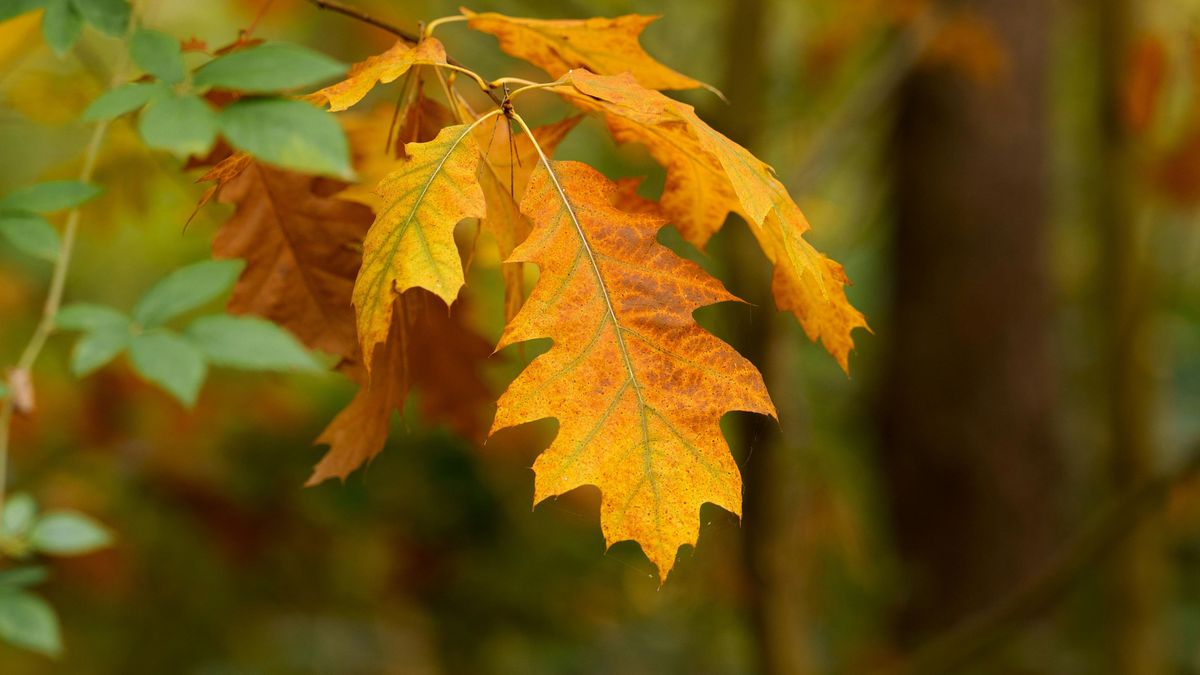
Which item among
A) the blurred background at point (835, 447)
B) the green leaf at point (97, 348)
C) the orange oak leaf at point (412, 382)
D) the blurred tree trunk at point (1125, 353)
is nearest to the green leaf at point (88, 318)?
the green leaf at point (97, 348)

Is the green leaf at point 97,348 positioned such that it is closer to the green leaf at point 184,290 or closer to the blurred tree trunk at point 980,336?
the green leaf at point 184,290

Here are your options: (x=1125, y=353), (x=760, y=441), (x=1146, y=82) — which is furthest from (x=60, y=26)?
(x=1125, y=353)

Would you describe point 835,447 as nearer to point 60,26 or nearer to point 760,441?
point 760,441

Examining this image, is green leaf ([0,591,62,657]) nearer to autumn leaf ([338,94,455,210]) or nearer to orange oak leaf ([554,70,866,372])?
autumn leaf ([338,94,455,210])

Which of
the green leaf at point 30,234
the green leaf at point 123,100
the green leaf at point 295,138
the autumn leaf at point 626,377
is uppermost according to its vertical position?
the green leaf at point 295,138

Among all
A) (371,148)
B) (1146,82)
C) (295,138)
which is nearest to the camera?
(295,138)

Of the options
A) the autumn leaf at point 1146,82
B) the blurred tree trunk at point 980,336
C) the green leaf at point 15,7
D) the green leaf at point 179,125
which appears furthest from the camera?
the blurred tree trunk at point 980,336

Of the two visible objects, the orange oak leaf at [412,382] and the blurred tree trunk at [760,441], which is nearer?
the orange oak leaf at [412,382]

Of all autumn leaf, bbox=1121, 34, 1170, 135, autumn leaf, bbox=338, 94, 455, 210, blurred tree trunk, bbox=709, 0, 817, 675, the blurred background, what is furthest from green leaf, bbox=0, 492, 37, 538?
autumn leaf, bbox=1121, 34, 1170, 135
